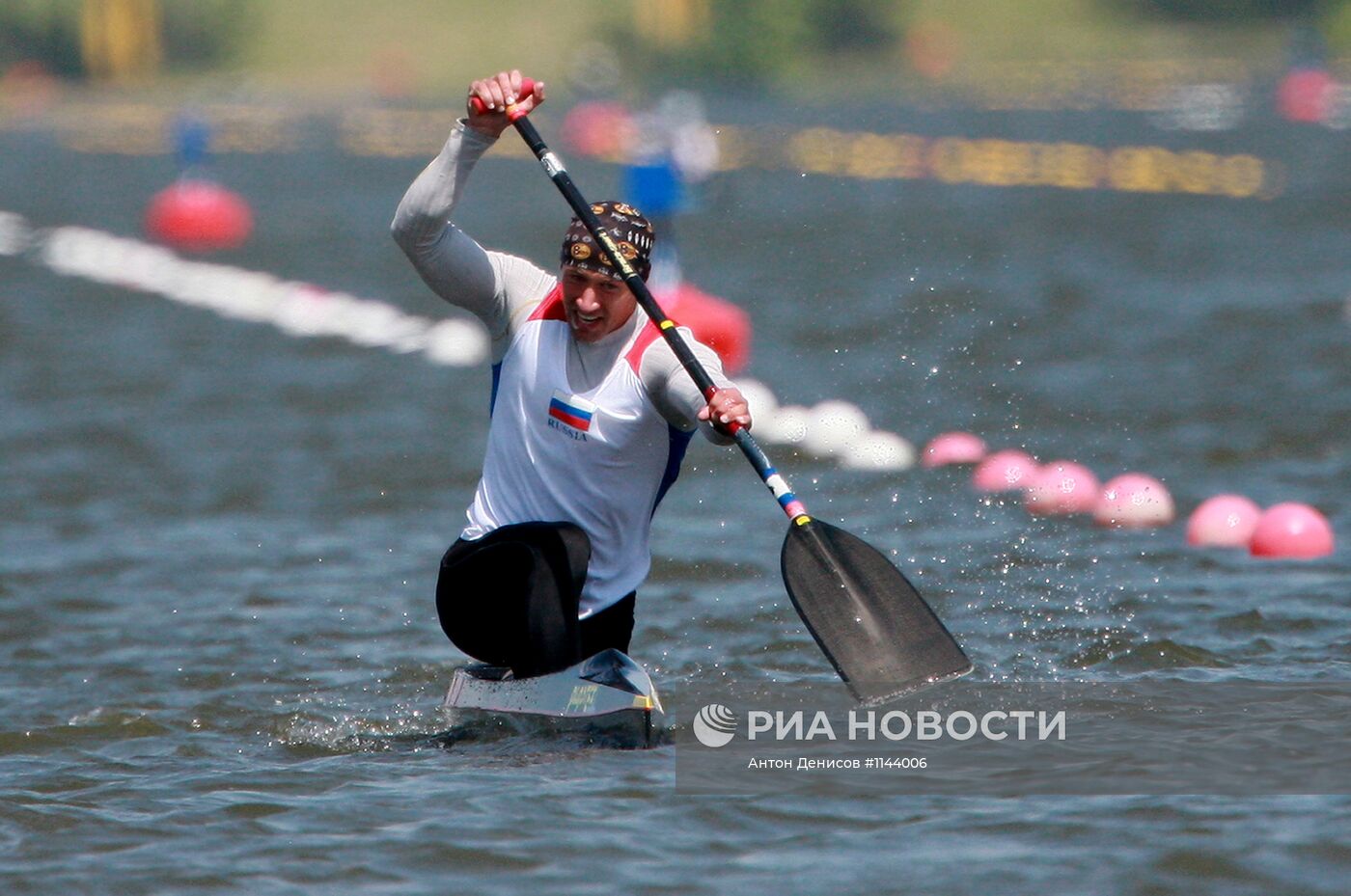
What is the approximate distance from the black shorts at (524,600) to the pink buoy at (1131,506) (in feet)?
16.1

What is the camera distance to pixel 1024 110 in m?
54.4

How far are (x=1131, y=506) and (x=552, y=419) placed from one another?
5.43m

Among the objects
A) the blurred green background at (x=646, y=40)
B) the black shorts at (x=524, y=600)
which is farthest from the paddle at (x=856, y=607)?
the blurred green background at (x=646, y=40)

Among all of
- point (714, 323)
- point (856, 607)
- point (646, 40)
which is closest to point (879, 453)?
point (714, 323)

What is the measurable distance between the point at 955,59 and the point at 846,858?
64908mm

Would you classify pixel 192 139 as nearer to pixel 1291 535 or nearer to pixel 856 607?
pixel 1291 535

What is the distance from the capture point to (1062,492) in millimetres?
11188

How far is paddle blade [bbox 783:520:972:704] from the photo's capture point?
6395 mm

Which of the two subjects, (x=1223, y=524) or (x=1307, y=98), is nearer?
(x=1223, y=524)

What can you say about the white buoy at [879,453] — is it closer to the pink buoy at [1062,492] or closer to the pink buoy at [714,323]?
the pink buoy at [1062,492]

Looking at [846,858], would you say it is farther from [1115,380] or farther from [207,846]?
[1115,380]

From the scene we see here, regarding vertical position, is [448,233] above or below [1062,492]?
above

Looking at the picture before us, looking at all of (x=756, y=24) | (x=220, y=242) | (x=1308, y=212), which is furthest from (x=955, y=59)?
(x=220, y=242)

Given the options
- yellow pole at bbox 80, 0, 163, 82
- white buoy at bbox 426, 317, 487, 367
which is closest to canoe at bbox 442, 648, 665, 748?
white buoy at bbox 426, 317, 487, 367
